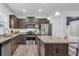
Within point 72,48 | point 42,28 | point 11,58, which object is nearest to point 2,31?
point 72,48

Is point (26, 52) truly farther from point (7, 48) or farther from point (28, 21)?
point (28, 21)

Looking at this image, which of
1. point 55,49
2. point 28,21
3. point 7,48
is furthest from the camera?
point 28,21

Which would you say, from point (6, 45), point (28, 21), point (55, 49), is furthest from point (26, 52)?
point (28, 21)

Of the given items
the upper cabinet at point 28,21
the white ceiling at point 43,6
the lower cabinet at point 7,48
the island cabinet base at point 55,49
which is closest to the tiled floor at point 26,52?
the lower cabinet at point 7,48

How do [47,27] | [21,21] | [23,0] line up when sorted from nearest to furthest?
1. [23,0]
2. [47,27]
3. [21,21]

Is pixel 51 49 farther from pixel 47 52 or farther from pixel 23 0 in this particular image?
pixel 23 0

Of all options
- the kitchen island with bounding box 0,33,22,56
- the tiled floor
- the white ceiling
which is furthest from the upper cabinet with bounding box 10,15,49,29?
the kitchen island with bounding box 0,33,22,56

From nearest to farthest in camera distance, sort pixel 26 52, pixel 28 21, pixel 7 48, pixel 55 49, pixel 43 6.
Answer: pixel 55 49 → pixel 7 48 → pixel 43 6 → pixel 26 52 → pixel 28 21

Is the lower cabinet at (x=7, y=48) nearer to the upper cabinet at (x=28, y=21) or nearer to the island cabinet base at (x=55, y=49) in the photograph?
the island cabinet base at (x=55, y=49)

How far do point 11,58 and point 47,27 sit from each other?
5592 millimetres

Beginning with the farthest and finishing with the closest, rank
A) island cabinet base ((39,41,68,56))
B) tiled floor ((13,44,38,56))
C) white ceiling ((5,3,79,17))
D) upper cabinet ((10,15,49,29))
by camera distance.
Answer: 1. upper cabinet ((10,15,49,29))
2. tiled floor ((13,44,38,56))
3. white ceiling ((5,3,79,17))
4. island cabinet base ((39,41,68,56))

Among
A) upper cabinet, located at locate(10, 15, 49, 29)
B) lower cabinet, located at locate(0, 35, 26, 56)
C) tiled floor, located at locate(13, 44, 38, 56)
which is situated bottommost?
tiled floor, located at locate(13, 44, 38, 56)

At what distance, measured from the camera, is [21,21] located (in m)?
7.57

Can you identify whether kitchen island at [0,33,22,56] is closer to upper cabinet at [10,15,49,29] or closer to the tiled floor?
the tiled floor
